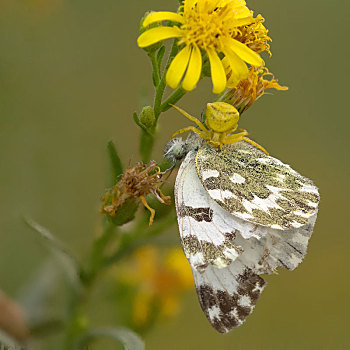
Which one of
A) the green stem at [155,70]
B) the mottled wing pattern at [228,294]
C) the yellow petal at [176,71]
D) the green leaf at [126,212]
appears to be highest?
the yellow petal at [176,71]

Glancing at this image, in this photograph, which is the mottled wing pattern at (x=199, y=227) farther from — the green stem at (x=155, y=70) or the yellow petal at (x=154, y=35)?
the yellow petal at (x=154, y=35)

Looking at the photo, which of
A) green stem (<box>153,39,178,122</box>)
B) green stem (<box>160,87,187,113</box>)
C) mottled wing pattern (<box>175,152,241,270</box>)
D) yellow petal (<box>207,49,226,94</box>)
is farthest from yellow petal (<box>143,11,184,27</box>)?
mottled wing pattern (<box>175,152,241,270</box>)

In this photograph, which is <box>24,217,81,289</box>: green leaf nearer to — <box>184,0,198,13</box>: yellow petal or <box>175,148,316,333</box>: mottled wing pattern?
<box>175,148,316,333</box>: mottled wing pattern

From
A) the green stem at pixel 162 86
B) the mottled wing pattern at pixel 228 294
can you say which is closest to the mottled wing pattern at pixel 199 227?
the mottled wing pattern at pixel 228 294

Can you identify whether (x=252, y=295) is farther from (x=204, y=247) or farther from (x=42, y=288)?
(x=42, y=288)

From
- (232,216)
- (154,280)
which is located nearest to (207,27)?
(232,216)

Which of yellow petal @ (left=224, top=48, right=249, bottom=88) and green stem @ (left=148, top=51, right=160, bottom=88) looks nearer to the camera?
yellow petal @ (left=224, top=48, right=249, bottom=88)

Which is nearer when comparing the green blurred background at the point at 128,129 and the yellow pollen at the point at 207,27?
the yellow pollen at the point at 207,27
